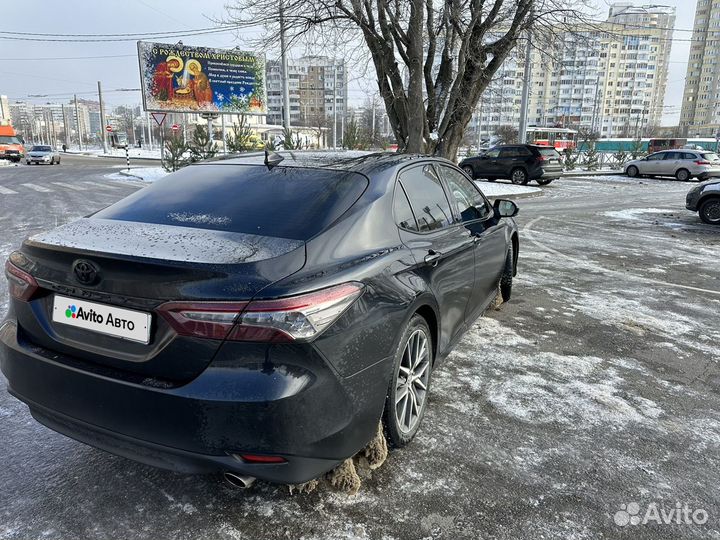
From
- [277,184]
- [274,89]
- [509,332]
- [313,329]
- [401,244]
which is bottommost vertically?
[509,332]

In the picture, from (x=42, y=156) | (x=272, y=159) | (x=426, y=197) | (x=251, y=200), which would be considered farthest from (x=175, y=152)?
(x=42, y=156)

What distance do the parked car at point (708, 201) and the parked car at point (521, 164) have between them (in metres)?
9.07

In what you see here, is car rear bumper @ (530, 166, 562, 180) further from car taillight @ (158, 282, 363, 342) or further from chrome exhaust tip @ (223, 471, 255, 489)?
chrome exhaust tip @ (223, 471, 255, 489)

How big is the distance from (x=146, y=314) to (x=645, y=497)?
8.04 ft

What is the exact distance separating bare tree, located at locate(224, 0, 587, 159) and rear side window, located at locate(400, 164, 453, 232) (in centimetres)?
1063

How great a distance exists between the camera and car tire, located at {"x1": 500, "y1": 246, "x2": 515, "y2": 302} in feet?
16.4

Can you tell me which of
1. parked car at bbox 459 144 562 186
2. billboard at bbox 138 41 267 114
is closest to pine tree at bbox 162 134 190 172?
billboard at bbox 138 41 267 114

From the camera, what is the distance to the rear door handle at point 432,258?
111 inches

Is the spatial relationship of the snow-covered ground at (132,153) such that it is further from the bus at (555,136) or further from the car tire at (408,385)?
the car tire at (408,385)

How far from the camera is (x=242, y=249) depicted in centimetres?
209

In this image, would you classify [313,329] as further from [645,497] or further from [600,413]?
[600,413]

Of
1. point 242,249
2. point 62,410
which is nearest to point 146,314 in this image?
point 242,249

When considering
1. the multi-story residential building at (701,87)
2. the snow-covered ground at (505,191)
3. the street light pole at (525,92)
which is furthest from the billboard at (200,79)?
the multi-story residential building at (701,87)

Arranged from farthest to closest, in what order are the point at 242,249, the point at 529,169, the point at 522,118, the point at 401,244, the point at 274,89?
the point at 274,89 → the point at 522,118 → the point at 529,169 → the point at 401,244 → the point at 242,249
